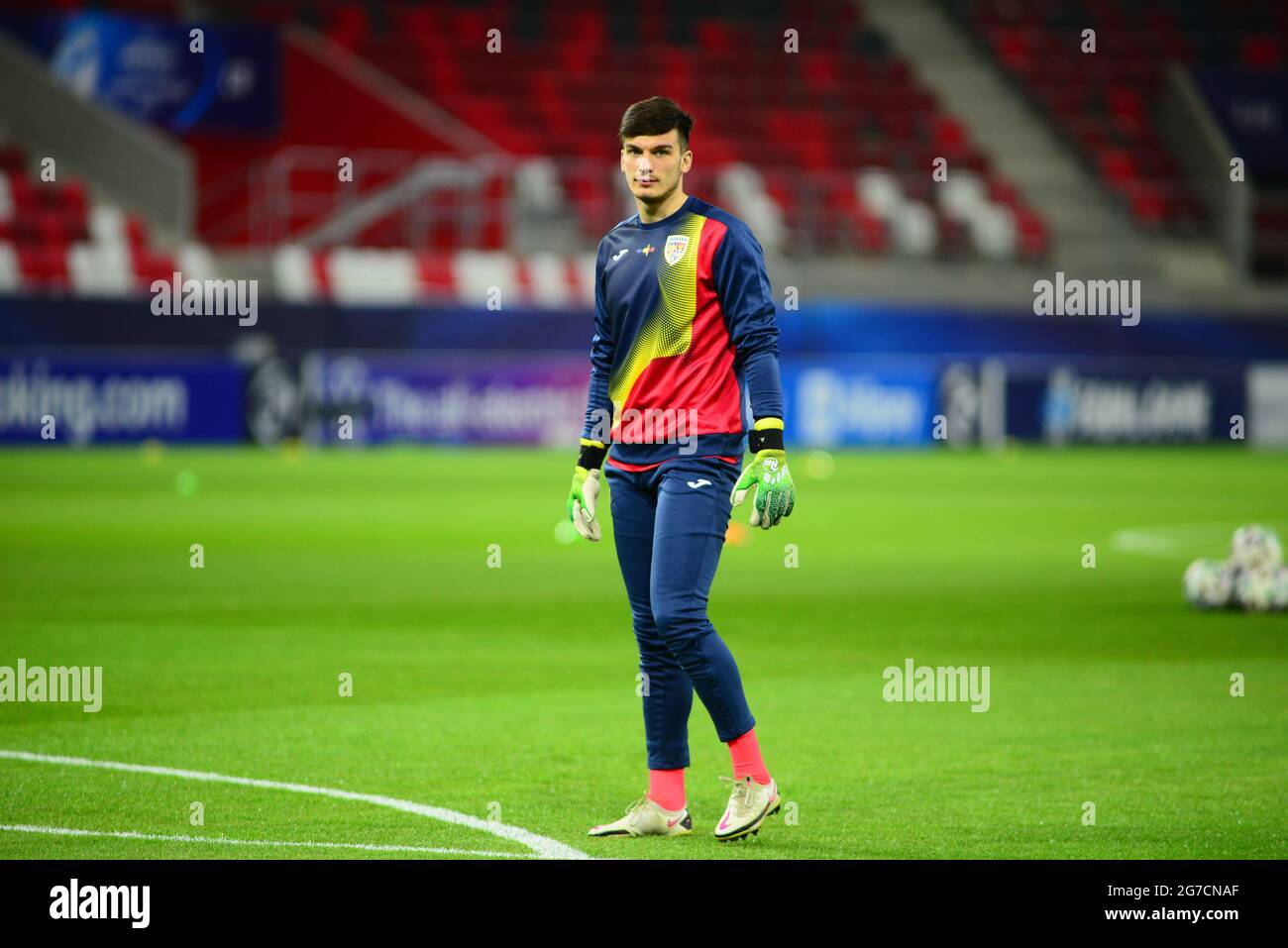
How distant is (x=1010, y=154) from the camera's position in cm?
4134

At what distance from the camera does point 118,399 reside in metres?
31.0

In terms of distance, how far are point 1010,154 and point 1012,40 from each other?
3.75 m

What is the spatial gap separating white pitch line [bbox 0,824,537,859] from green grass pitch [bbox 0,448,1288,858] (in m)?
0.04

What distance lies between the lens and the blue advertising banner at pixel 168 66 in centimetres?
3344

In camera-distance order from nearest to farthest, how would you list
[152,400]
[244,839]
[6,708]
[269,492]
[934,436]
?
[244,839] < [6,708] < [269,492] < [152,400] < [934,436]

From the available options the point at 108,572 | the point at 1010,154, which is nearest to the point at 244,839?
the point at 108,572

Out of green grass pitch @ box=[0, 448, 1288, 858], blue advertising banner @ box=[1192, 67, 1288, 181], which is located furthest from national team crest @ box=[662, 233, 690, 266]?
blue advertising banner @ box=[1192, 67, 1288, 181]

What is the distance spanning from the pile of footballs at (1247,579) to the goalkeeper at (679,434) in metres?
7.49

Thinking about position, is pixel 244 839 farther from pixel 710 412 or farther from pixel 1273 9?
pixel 1273 9

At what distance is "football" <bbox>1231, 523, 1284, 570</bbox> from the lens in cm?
1372

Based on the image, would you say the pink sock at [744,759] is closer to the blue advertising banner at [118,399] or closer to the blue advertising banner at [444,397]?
the blue advertising banner at [118,399]
